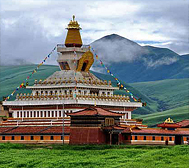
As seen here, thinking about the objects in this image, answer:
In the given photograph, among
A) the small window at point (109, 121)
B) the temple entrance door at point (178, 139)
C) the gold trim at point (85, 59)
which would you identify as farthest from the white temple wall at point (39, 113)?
the temple entrance door at point (178, 139)

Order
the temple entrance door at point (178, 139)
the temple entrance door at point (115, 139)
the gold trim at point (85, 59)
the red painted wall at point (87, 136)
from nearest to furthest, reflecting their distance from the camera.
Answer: the red painted wall at point (87, 136) < the temple entrance door at point (115, 139) < the temple entrance door at point (178, 139) < the gold trim at point (85, 59)

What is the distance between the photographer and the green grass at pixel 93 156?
254 feet

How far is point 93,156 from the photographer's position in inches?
3250

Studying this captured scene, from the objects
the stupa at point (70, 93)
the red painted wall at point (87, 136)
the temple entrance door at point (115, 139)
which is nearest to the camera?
the red painted wall at point (87, 136)

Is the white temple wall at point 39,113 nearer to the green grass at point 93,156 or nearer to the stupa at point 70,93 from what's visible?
the stupa at point 70,93

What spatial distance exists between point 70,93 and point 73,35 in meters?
10.7

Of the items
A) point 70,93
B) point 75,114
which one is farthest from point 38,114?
point 75,114

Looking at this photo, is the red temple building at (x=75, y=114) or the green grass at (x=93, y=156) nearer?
the green grass at (x=93, y=156)

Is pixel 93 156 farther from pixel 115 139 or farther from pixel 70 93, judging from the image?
pixel 70 93

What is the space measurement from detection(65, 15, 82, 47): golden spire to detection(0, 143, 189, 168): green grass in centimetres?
2026

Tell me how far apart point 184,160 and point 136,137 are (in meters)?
15.7

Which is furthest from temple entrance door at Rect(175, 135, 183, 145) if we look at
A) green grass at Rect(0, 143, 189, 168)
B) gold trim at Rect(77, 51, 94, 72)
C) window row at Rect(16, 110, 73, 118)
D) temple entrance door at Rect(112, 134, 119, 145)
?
gold trim at Rect(77, 51, 94, 72)

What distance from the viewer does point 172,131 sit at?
96750 mm

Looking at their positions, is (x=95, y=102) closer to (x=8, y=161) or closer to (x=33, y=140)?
(x=33, y=140)
